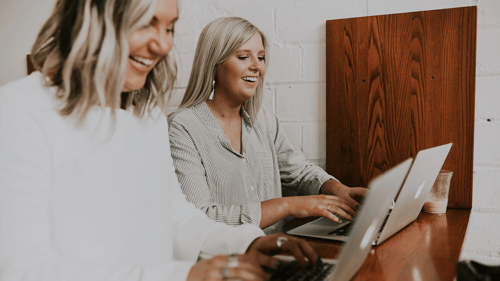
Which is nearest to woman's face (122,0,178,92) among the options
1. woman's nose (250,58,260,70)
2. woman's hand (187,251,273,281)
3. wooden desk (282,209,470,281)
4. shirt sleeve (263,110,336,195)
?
woman's hand (187,251,273,281)

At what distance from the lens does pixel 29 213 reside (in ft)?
1.75

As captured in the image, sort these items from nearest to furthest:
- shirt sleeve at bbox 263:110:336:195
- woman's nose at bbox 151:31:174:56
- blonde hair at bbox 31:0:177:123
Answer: blonde hair at bbox 31:0:177:123 < woman's nose at bbox 151:31:174:56 < shirt sleeve at bbox 263:110:336:195

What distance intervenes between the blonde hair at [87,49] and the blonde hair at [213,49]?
0.67 meters

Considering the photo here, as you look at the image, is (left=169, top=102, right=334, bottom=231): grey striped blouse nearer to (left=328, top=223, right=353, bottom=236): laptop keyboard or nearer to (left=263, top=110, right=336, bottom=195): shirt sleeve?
(left=263, top=110, right=336, bottom=195): shirt sleeve

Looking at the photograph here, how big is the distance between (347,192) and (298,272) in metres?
0.67

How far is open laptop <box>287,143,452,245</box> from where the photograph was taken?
0.79m

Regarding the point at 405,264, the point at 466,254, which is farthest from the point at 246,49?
the point at 466,254

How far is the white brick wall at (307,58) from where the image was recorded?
1348mm

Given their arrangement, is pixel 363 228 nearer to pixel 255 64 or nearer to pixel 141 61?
pixel 141 61

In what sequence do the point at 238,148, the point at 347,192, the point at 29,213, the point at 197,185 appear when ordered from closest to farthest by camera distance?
the point at 29,213 < the point at 197,185 < the point at 347,192 < the point at 238,148

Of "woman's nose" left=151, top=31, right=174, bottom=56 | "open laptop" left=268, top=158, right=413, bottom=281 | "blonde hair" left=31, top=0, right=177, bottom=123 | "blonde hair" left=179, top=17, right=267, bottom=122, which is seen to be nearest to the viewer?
"open laptop" left=268, top=158, right=413, bottom=281

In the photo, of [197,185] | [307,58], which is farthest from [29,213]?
[307,58]

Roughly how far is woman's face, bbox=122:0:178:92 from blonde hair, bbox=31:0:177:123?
4 cm

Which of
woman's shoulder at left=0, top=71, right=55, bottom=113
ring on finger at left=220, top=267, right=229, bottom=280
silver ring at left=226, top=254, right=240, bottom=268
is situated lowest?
ring on finger at left=220, top=267, right=229, bottom=280
